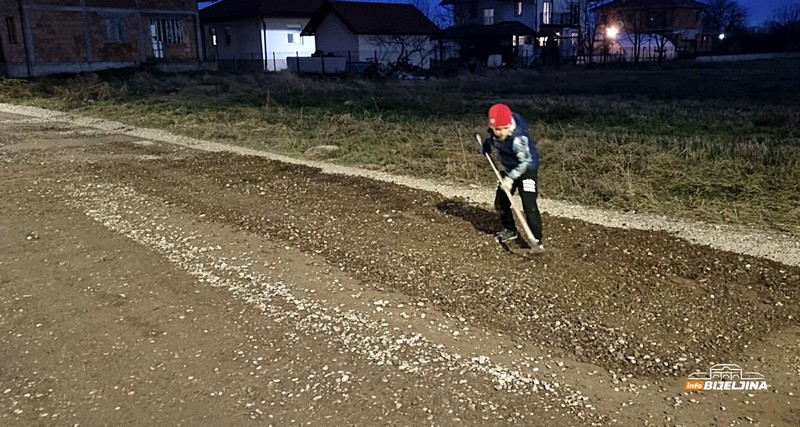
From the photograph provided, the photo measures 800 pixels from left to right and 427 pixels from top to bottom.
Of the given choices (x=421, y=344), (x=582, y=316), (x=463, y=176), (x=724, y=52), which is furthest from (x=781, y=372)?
(x=724, y=52)

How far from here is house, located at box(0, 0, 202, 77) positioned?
3167 centimetres

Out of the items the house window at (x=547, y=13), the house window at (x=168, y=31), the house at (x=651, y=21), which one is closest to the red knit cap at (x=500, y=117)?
the house window at (x=168, y=31)

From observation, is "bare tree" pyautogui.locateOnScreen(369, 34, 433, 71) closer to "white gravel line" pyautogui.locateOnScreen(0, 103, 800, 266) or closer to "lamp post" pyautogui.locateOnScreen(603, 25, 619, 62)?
"lamp post" pyautogui.locateOnScreen(603, 25, 619, 62)

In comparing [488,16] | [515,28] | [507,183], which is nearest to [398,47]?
[515,28]

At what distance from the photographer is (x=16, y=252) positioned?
5.85 metres

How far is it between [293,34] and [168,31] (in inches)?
470

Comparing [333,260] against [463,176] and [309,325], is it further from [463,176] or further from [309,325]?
[463,176]

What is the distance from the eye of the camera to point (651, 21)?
6456cm

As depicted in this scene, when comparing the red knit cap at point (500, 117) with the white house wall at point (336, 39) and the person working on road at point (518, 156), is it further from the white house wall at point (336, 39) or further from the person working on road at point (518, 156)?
the white house wall at point (336, 39)

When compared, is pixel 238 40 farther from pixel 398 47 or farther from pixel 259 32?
pixel 398 47

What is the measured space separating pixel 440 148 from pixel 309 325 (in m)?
7.18

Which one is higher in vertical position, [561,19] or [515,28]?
[561,19]

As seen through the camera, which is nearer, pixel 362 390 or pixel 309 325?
pixel 362 390

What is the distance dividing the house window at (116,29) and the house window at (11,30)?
401cm
